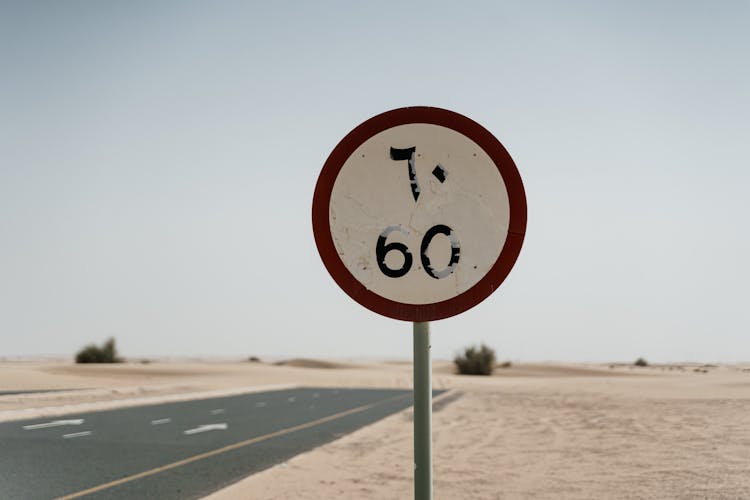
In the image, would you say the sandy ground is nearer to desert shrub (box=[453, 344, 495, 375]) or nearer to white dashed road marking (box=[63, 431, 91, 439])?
white dashed road marking (box=[63, 431, 91, 439])

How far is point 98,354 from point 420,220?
192ft

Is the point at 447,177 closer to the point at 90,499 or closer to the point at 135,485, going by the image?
the point at 90,499

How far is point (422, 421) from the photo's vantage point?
294 centimetres

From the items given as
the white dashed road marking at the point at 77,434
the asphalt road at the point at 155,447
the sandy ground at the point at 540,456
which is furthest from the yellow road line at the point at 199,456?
the white dashed road marking at the point at 77,434

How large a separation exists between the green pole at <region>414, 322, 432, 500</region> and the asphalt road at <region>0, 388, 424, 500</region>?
642 cm

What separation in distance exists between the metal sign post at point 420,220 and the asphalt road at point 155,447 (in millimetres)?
6530

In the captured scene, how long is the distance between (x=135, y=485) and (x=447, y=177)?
25.6ft

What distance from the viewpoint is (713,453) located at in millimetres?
11477

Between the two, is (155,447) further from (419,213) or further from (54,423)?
(419,213)

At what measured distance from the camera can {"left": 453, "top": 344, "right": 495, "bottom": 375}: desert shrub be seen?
58.7 meters

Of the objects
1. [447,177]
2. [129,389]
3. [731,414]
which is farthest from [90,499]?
[129,389]

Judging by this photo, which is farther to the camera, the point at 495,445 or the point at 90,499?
the point at 495,445

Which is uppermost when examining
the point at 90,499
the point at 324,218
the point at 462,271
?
the point at 324,218

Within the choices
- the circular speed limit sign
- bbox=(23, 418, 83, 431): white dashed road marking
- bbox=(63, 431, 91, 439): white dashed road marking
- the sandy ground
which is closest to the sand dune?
the sandy ground
